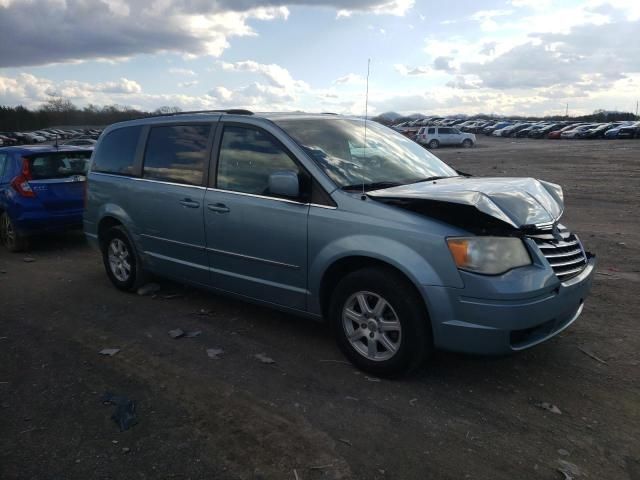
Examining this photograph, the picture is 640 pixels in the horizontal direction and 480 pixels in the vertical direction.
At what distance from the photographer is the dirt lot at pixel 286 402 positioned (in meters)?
2.95

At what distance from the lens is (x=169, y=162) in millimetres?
5328

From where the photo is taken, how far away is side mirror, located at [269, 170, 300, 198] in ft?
13.2

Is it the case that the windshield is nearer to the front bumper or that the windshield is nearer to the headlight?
the headlight

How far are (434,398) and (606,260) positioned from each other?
14.2 ft

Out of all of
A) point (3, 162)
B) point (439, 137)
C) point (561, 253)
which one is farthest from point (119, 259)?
point (439, 137)

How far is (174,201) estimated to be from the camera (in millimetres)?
5141

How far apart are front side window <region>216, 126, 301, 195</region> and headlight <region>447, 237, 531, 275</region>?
55.8 inches

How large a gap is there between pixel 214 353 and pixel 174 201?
157 centimetres

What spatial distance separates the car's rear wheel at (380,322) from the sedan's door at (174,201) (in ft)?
5.39

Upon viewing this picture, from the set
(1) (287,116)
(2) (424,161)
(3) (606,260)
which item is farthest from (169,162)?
(3) (606,260)

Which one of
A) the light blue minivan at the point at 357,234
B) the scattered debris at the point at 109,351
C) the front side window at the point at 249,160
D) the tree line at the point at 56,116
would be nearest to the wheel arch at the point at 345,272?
the light blue minivan at the point at 357,234

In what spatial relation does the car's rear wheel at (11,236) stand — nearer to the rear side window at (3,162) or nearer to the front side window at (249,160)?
the rear side window at (3,162)

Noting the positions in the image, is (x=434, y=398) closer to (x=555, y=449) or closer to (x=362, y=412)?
(x=362, y=412)

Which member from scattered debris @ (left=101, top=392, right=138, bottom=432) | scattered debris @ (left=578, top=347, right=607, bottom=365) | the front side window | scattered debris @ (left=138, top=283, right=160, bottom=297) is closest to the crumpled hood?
the front side window
